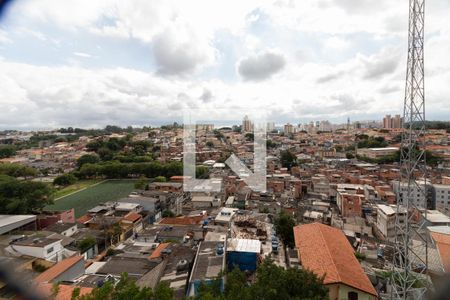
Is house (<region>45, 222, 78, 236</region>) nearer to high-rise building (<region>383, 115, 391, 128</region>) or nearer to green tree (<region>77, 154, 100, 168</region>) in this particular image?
green tree (<region>77, 154, 100, 168</region>)

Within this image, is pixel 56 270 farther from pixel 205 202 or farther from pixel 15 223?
pixel 205 202

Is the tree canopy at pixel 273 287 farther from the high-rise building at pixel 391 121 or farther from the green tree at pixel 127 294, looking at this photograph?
the high-rise building at pixel 391 121

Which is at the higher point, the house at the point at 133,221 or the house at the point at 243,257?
the house at the point at 243,257

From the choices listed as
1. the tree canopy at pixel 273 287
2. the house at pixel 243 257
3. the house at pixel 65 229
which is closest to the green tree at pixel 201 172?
the house at pixel 65 229

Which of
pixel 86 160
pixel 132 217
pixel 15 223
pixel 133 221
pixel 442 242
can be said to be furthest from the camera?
pixel 86 160

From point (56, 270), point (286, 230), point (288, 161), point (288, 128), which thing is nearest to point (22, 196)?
point (56, 270)

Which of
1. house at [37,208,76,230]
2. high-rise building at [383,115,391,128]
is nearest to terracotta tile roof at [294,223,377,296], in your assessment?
house at [37,208,76,230]

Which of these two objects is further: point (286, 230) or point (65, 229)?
point (65, 229)
